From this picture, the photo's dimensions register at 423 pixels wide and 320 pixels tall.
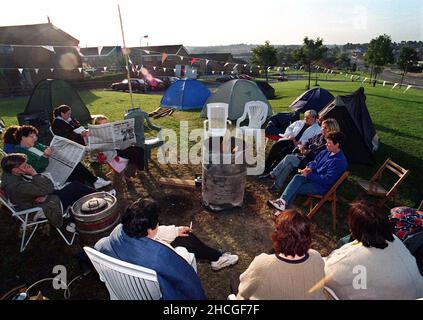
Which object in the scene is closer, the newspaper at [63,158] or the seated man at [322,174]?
the seated man at [322,174]

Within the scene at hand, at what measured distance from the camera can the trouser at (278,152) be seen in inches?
239

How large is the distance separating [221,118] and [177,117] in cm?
296

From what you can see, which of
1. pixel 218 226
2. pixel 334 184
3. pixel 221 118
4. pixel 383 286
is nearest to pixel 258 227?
pixel 218 226

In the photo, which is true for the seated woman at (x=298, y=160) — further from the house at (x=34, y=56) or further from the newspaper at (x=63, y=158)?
the house at (x=34, y=56)

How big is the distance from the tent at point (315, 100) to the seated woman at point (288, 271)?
802cm

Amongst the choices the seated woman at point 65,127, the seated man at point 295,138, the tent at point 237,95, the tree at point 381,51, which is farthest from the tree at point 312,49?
the seated woman at point 65,127

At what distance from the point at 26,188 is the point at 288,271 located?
348cm

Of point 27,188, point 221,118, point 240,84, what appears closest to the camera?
point 27,188

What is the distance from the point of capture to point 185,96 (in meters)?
13.5

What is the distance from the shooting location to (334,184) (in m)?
4.19

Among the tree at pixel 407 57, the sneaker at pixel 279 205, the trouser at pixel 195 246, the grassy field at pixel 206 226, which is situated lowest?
the grassy field at pixel 206 226

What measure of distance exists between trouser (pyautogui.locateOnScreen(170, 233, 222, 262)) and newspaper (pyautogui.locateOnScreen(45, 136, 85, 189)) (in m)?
2.70

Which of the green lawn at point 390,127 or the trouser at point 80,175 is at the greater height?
the trouser at point 80,175

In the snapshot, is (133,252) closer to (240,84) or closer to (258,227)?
(258,227)
